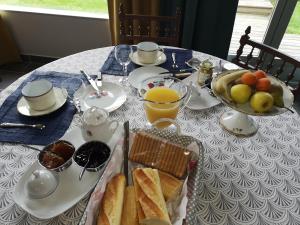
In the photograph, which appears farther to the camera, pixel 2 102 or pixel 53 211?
pixel 2 102

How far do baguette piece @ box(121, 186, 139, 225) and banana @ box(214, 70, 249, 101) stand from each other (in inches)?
14.7

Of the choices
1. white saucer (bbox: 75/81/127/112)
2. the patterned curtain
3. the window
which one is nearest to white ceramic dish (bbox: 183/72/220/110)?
white saucer (bbox: 75/81/127/112)

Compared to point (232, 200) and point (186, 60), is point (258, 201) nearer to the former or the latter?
point (232, 200)

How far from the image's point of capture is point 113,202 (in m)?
0.51

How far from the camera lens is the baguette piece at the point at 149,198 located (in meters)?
0.47

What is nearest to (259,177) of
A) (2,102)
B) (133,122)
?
(133,122)

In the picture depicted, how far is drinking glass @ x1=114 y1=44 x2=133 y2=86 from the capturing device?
3.30ft

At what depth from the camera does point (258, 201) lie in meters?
0.60

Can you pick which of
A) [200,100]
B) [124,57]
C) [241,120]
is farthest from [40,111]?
[241,120]

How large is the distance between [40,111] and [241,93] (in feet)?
2.11

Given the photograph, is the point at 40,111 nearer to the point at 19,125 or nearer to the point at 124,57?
the point at 19,125

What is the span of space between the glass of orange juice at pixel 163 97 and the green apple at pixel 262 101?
20 cm

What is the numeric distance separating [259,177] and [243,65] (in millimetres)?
666

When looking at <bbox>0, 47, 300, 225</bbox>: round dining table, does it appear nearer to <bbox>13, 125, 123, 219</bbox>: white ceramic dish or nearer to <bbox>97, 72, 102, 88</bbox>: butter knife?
<bbox>13, 125, 123, 219</bbox>: white ceramic dish
